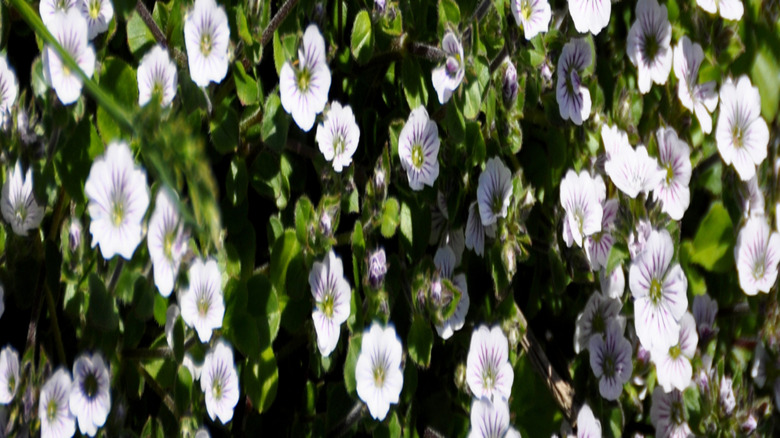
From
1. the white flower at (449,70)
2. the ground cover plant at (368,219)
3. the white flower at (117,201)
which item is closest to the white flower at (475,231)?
the ground cover plant at (368,219)

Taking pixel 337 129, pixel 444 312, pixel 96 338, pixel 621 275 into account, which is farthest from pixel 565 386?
pixel 96 338

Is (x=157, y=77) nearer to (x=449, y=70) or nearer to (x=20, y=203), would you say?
(x=20, y=203)

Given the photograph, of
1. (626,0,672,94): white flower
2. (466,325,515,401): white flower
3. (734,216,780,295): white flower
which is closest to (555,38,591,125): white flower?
(626,0,672,94): white flower

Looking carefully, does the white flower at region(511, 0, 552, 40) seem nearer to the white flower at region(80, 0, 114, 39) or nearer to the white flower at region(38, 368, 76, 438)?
the white flower at region(80, 0, 114, 39)

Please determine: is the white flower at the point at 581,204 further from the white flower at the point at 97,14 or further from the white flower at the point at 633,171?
the white flower at the point at 97,14

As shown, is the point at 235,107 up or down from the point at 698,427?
up

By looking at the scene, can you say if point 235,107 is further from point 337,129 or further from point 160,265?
point 160,265
